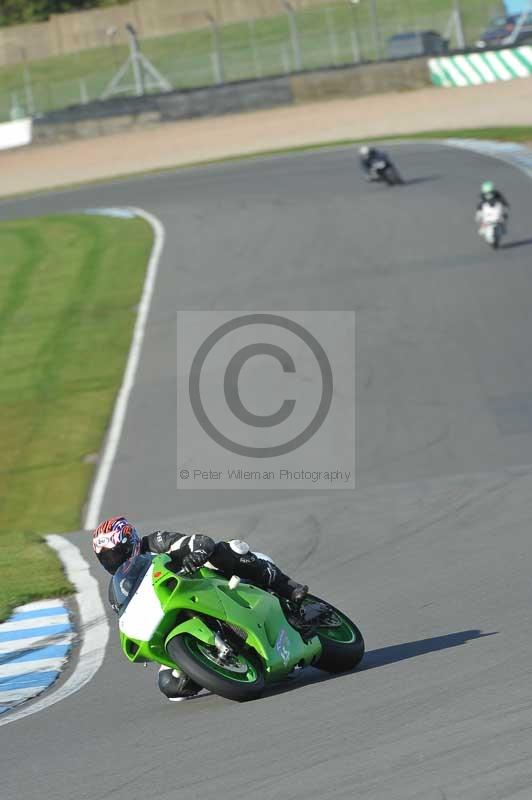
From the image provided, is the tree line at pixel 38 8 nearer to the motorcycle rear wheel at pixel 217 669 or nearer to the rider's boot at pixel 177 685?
the rider's boot at pixel 177 685

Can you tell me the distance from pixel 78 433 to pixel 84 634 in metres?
10.6

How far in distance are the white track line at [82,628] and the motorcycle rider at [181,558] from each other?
1.07 metres

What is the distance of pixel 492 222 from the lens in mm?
26109

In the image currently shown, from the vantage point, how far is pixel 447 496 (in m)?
12.8

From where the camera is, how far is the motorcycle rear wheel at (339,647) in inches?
292

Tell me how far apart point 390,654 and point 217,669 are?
1.34 metres

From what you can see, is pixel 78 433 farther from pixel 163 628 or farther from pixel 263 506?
pixel 163 628

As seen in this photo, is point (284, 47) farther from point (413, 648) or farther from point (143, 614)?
point (143, 614)

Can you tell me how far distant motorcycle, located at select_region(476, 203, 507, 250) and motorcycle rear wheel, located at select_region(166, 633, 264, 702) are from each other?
1999 cm

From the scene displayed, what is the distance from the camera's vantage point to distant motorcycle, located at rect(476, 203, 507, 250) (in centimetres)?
2584

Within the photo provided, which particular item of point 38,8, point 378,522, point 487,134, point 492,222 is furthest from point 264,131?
point 38,8
